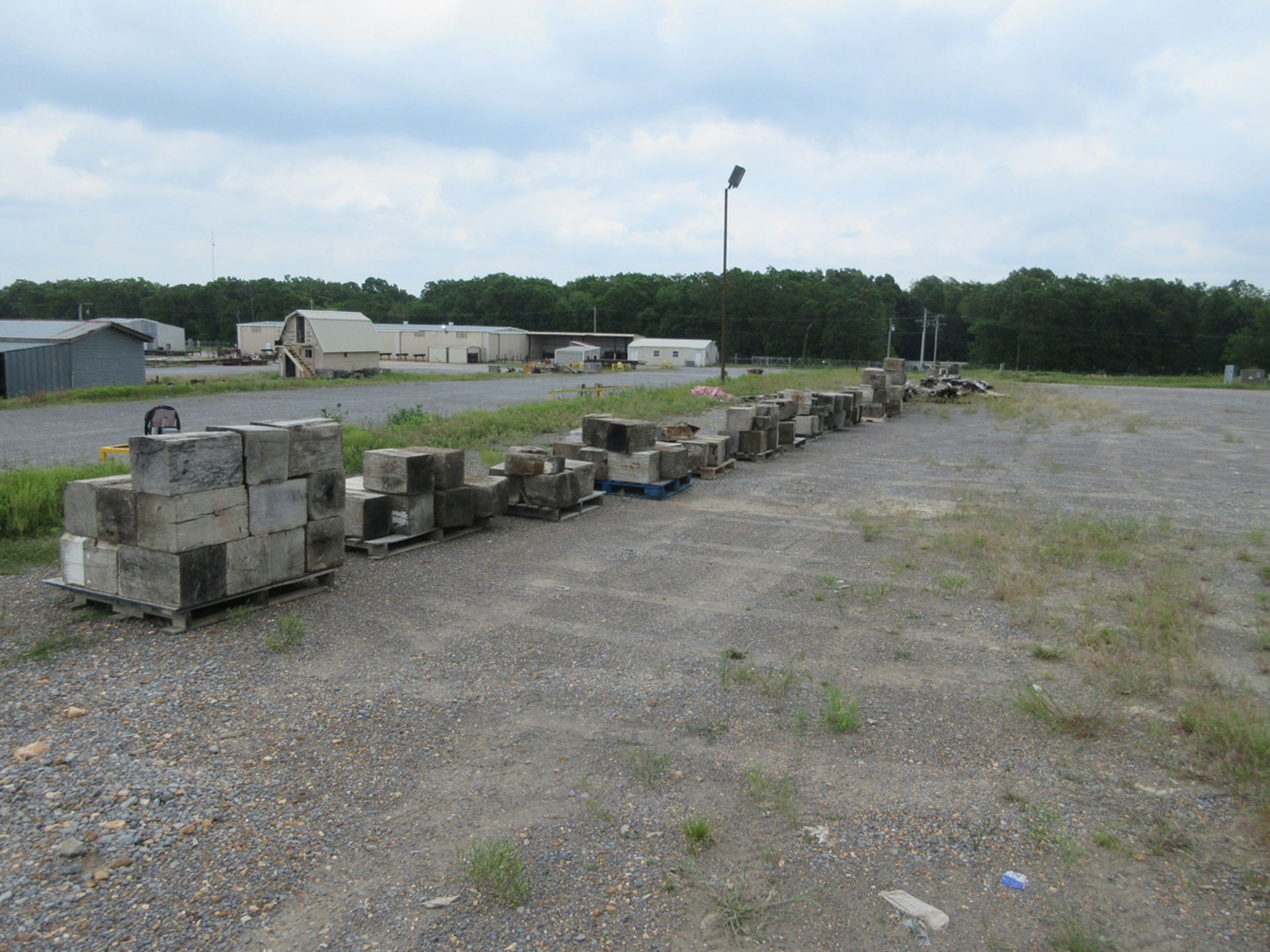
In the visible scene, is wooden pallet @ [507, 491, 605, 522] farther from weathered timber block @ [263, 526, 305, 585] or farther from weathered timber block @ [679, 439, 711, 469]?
weathered timber block @ [263, 526, 305, 585]

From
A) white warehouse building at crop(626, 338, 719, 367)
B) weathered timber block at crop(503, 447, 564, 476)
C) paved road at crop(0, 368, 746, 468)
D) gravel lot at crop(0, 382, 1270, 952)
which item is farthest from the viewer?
white warehouse building at crop(626, 338, 719, 367)

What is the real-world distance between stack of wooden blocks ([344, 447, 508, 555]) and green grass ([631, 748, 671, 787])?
522cm

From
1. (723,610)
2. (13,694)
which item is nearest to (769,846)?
(723,610)

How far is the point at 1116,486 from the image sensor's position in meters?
16.0

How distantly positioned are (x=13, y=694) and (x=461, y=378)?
43797mm

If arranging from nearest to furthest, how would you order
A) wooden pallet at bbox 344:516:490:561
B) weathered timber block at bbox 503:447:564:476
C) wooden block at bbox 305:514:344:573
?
1. wooden block at bbox 305:514:344:573
2. wooden pallet at bbox 344:516:490:561
3. weathered timber block at bbox 503:447:564:476

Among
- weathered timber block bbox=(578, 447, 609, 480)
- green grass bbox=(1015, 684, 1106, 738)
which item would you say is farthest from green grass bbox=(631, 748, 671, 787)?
weathered timber block bbox=(578, 447, 609, 480)

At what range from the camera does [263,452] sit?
A: 7.61m

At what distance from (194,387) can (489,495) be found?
91.0 feet

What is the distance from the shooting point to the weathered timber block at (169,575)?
6953 mm

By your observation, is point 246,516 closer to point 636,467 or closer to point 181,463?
point 181,463

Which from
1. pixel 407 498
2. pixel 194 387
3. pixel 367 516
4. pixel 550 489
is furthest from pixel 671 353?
pixel 367 516

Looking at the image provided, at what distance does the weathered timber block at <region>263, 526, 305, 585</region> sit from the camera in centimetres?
775

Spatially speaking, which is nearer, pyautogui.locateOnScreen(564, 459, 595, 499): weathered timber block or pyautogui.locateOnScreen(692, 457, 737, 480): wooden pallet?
pyautogui.locateOnScreen(564, 459, 595, 499): weathered timber block
